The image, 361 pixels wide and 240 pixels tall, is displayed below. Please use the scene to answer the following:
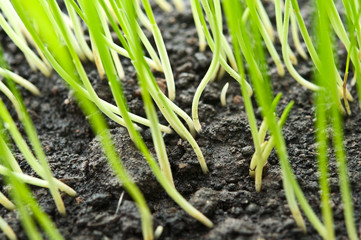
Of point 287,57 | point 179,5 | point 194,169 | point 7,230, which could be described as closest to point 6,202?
point 7,230

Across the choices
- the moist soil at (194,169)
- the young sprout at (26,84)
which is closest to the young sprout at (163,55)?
the moist soil at (194,169)

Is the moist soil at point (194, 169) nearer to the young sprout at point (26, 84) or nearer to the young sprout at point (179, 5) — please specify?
the young sprout at point (26, 84)

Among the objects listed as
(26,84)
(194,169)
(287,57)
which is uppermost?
(26,84)

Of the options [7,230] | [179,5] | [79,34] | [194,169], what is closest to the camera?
[7,230]

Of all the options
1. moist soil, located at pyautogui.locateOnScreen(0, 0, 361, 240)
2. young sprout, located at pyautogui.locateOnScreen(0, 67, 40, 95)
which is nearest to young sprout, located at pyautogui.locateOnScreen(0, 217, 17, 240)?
moist soil, located at pyautogui.locateOnScreen(0, 0, 361, 240)

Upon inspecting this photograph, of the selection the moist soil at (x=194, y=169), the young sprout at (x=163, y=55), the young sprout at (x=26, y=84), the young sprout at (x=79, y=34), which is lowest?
Result: the moist soil at (x=194, y=169)

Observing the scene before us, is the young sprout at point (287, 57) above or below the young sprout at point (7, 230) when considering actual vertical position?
above

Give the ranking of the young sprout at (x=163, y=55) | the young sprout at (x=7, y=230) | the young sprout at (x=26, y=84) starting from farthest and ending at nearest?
the young sprout at (x=26, y=84)
the young sprout at (x=163, y=55)
the young sprout at (x=7, y=230)

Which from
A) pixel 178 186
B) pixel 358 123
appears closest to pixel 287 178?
pixel 178 186

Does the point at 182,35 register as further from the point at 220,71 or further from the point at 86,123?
the point at 86,123

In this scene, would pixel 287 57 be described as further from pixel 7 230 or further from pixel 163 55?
pixel 7 230
